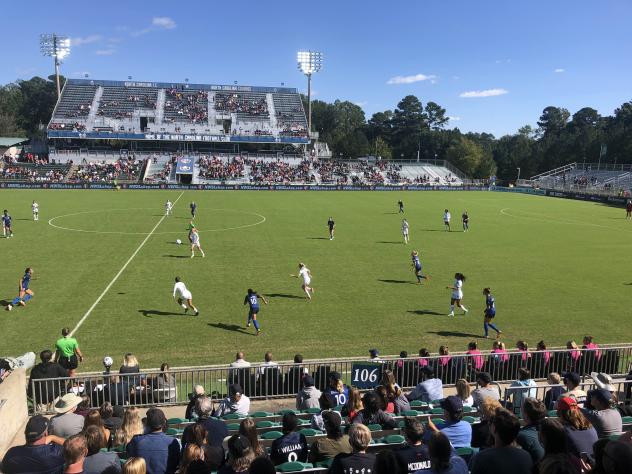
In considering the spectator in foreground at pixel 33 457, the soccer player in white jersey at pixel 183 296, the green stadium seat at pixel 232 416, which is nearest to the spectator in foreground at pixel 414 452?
the green stadium seat at pixel 232 416

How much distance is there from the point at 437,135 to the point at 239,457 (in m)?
127

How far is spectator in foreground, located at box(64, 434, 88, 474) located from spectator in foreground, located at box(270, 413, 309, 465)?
2.19 metres

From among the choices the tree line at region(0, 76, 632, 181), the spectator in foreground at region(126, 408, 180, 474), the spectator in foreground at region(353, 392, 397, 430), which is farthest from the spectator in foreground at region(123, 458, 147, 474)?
A: the tree line at region(0, 76, 632, 181)

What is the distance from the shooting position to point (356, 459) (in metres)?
5.28

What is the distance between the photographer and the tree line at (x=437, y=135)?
3999 inches

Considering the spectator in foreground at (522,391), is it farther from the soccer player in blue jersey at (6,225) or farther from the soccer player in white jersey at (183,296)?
the soccer player in blue jersey at (6,225)

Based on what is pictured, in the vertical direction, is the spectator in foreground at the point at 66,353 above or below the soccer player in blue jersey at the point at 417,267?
below

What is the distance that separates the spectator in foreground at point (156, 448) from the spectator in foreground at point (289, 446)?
1190 millimetres

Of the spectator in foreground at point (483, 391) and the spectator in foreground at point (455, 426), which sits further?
the spectator in foreground at point (483, 391)

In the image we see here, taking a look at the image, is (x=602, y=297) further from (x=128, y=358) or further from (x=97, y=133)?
(x=97, y=133)

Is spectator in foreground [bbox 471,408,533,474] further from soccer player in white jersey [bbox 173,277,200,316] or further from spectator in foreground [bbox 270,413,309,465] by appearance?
soccer player in white jersey [bbox 173,277,200,316]

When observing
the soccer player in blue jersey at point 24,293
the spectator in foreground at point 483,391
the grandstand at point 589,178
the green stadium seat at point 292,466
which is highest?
the grandstand at point 589,178

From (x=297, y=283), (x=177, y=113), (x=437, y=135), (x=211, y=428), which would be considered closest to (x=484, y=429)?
(x=211, y=428)

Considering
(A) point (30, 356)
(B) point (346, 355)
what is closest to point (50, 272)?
(A) point (30, 356)
